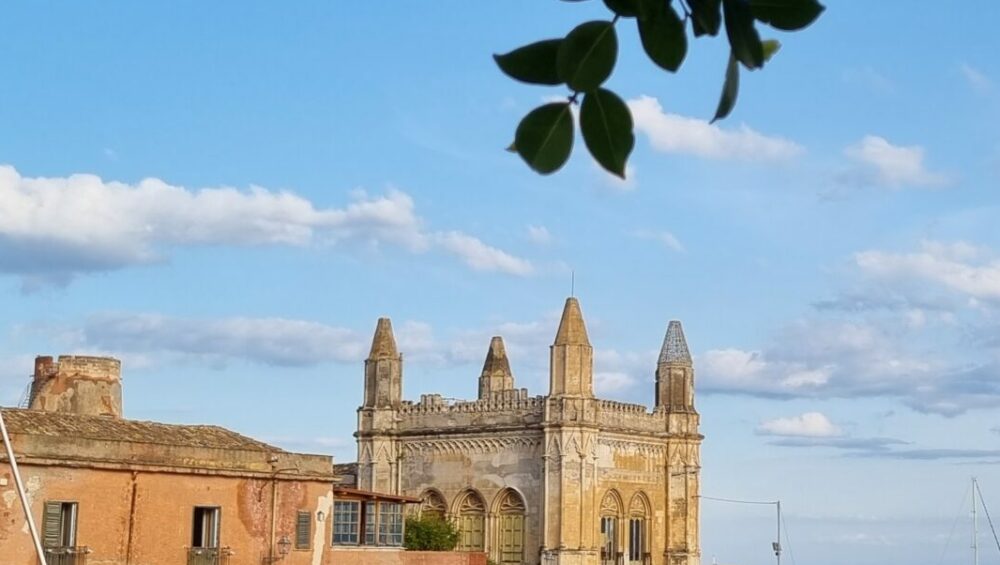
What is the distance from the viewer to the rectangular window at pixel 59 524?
27.3 metres

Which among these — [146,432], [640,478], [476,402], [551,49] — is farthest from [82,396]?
[551,49]

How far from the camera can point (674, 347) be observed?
52.5 metres

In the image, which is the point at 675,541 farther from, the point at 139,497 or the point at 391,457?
the point at 139,497

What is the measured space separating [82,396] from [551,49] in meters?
34.6

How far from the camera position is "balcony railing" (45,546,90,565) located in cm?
2716

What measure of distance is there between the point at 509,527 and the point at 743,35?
46.2m

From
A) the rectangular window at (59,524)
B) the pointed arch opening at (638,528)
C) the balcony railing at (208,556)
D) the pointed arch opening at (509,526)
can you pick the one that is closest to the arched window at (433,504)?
the pointed arch opening at (509,526)

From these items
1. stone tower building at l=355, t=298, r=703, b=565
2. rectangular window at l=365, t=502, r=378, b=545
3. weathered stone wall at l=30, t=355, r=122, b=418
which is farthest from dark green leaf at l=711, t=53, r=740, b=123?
stone tower building at l=355, t=298, r=703, b=565

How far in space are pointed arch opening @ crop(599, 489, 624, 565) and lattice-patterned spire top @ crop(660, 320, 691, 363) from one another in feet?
19.0

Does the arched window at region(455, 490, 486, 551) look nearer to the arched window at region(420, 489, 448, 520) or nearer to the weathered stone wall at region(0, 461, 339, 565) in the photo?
the arched window at region(420, 489, 448, 520)

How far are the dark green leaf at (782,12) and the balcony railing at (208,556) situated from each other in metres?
28.1

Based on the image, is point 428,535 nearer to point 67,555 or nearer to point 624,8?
point 67,555

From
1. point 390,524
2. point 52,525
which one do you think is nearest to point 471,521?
point 390,524

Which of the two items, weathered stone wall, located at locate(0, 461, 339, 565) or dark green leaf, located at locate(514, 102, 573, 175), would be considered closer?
dark green leaf, located at locate(514, 102, 573, 175)
